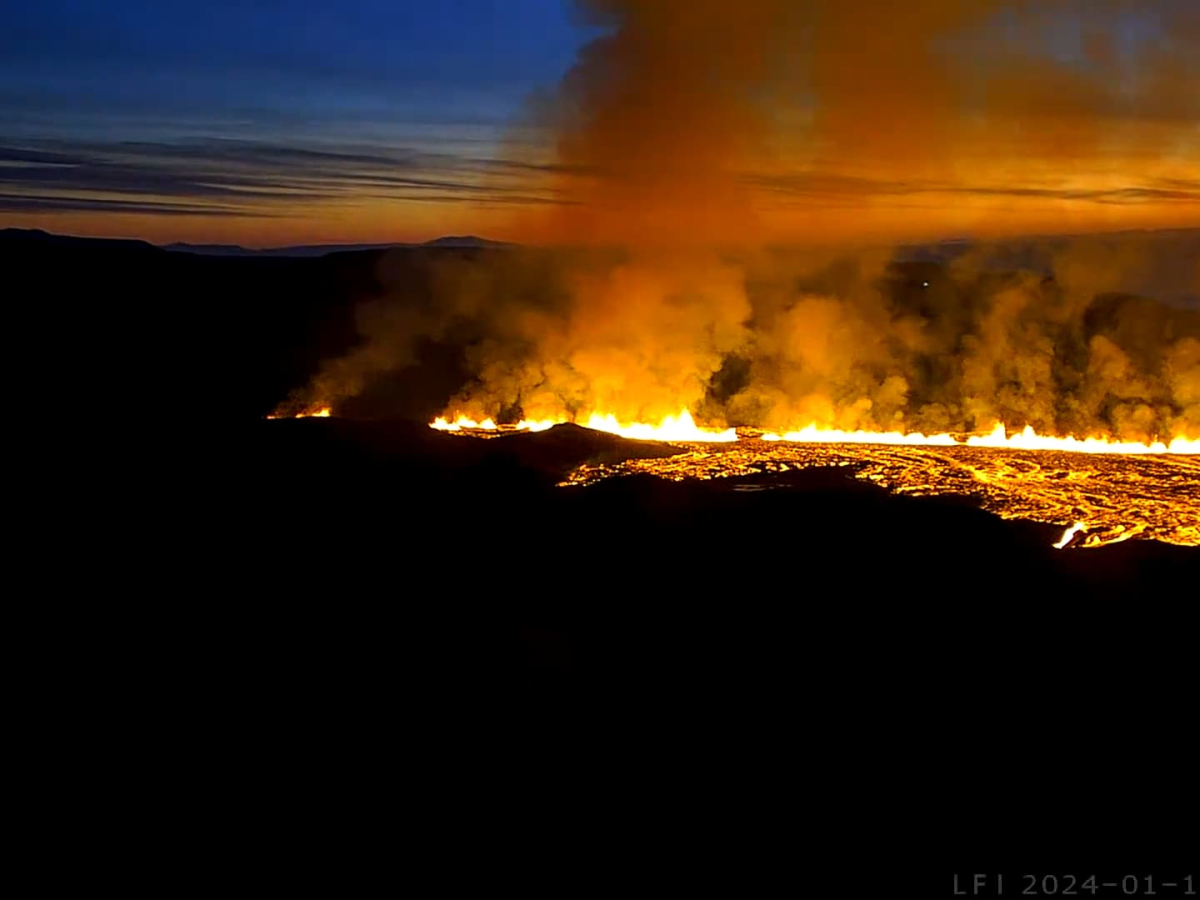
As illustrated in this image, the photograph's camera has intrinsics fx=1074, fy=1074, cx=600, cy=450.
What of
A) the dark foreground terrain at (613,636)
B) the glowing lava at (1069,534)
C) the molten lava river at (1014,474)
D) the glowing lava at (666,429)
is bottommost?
the dark foreground terrain at (613,636)

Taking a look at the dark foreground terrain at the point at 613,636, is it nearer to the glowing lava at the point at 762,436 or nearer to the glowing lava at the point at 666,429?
the glowing lava at the point at 666,429

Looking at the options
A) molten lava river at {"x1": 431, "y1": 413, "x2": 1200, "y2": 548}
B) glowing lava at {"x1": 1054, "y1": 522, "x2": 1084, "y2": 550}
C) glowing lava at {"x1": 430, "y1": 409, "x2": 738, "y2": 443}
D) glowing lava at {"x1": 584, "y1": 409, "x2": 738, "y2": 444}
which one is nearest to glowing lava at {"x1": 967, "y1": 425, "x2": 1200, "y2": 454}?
molten lava river at {"x1": 431, "y1": 413, "x2": 1200, "y2": 548}

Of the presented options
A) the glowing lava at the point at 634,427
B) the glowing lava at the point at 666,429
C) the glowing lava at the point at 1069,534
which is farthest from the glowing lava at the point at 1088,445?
the glowing lava at the point at 1069,534

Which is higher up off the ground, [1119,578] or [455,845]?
[1119,578]

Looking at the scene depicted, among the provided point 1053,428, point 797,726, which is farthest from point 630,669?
point 1053,428

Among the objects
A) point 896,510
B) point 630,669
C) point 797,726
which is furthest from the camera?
point 896,510

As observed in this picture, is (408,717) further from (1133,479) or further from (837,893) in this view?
(1133,479)

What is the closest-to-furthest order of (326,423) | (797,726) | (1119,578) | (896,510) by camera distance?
(797,726)
(1119,578)
(896,510)
(326,423)

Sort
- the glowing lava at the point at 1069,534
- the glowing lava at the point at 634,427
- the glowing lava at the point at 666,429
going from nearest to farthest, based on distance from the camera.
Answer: the glowing lava at the point at 1069,534
the glowing lava at the point at 666,429
the glowing lava at the point at 634,427

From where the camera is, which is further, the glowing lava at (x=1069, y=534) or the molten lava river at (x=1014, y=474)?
the molten lava river at (x=1014, y=474)
